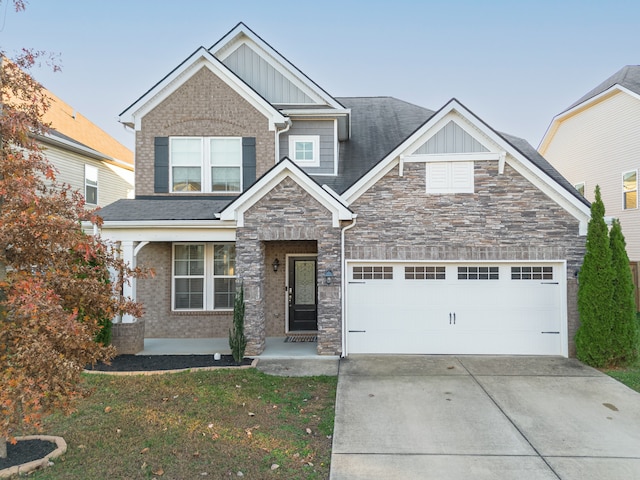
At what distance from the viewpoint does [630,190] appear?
1570 centimetres

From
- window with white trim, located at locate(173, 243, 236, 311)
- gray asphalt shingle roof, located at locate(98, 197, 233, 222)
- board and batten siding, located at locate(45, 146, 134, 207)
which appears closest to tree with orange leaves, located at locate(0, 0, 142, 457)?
gray asphalt shingle roof, located at locate(98, 197, 233, 222)

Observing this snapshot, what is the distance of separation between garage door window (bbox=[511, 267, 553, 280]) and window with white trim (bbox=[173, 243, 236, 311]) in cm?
720

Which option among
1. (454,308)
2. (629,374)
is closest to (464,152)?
(454,308)

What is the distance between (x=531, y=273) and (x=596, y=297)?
1.35 m

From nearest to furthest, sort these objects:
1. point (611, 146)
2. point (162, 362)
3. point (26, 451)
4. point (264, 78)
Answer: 1. point (26, 451)
2. point (162, 362)
3. point (264, 78)
4. point (611, 146)

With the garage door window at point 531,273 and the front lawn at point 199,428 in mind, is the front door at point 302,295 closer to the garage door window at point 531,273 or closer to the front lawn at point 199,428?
the front lawn at point 199,428

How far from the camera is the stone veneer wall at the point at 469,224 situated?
9531 mm

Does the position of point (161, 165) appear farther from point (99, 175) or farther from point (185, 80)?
point (99, 175)

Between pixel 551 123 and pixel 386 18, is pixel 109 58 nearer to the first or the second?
pixel 386 18

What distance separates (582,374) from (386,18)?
15.1m

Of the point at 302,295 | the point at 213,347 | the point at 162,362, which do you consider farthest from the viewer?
the point at 302,295

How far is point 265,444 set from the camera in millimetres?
5285

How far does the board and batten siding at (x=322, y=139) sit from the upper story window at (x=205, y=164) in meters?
1.44

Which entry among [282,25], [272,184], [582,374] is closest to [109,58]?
[282,25]
